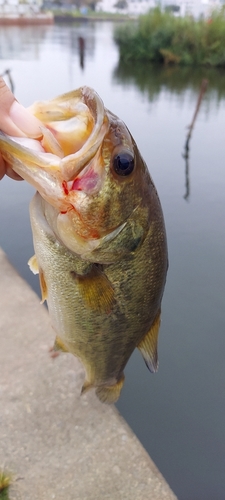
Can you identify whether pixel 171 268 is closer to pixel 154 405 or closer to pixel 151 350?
pixel 154 405

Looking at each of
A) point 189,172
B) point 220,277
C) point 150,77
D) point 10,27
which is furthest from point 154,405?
point 10,27

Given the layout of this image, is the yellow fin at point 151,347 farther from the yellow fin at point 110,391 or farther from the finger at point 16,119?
the finger at point 16,119

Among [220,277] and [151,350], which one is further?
[220,277]

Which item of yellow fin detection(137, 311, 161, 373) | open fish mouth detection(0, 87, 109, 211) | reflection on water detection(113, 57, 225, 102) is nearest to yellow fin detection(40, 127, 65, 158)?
open fish mouth detection(0, 87, 109, 211)

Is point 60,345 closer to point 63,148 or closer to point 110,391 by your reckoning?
point 110,391

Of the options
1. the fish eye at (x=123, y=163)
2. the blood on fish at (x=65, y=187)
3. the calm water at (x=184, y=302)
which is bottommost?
the calm water at (x=184, y=302)

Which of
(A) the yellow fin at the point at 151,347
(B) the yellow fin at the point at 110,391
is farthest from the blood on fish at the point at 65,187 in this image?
(B) the yellow fin at the point at 110,391

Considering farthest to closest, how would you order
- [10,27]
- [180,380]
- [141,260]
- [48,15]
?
1. [48,15]
2. [10,27]
3. [180,380]
4. [141,260]

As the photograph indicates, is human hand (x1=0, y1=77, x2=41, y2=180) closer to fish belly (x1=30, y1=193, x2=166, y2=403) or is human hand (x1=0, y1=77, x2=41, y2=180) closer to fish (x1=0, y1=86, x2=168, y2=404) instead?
fish (x1=0, y1=86, x2=168, y2=404)
